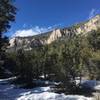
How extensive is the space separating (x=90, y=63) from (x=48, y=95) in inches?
535

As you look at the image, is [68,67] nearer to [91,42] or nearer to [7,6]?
[7,6]

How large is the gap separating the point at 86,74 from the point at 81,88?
470 inches

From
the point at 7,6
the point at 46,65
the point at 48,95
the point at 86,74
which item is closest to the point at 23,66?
the point at 46,65

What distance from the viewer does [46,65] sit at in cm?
3903

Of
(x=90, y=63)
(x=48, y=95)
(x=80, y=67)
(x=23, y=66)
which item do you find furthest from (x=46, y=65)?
(x=48, y=95)

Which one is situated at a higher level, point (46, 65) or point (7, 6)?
point (7, 6)

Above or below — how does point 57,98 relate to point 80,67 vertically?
below

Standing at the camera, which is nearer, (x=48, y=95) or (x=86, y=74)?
(x=48, y=95)

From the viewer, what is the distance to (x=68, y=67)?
86.4 ft

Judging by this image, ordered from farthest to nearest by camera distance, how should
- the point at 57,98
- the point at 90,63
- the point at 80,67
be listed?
the point at 90,63 → the point at 80,67 → the point at 57,98

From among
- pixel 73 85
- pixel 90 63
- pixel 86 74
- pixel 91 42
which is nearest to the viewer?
pixel 73 85

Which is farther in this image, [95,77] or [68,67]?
[95,77]

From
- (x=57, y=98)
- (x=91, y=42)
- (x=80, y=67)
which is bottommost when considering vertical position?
(x=57, y=98)

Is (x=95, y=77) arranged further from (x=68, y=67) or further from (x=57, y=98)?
(x=57, y=98)
